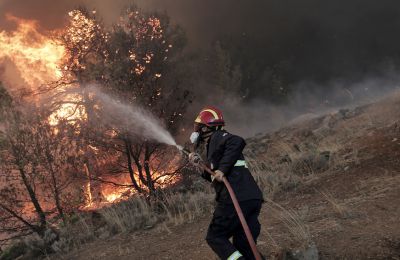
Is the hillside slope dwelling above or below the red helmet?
below

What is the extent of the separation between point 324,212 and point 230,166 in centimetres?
284

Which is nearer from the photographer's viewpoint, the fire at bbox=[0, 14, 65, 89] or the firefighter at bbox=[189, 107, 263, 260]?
the firefighter at bbox=[189, 107, 263, 260]

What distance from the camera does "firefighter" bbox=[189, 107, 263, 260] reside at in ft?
13.7

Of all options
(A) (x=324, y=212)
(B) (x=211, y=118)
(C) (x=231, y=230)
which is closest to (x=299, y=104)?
(A) (x=324, y=212)

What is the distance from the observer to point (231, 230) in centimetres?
429

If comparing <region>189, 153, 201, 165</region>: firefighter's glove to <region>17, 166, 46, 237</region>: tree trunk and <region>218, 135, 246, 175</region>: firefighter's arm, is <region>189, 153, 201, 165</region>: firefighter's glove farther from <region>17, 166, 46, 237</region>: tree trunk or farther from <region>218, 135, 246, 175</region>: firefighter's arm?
<region>17, 166, 46, 237</region>: tree trunk

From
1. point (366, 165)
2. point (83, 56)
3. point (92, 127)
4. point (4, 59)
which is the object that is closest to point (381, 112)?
point (366, 165)

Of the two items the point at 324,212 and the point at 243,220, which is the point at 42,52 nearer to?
the point at 324,212

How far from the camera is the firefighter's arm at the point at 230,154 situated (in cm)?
418

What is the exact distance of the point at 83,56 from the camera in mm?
17750

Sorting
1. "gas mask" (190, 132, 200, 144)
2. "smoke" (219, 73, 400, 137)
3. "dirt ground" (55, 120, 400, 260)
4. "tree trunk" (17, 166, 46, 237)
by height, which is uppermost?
"smoke" (219, 73, 400, 137)

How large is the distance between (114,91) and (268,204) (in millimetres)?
4054

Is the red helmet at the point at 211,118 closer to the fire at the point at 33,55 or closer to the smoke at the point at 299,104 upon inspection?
the fire at the point at 33,55

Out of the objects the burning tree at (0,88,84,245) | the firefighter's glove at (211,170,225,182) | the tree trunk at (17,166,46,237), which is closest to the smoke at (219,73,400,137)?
the burning tree at (0,88,84,245)
